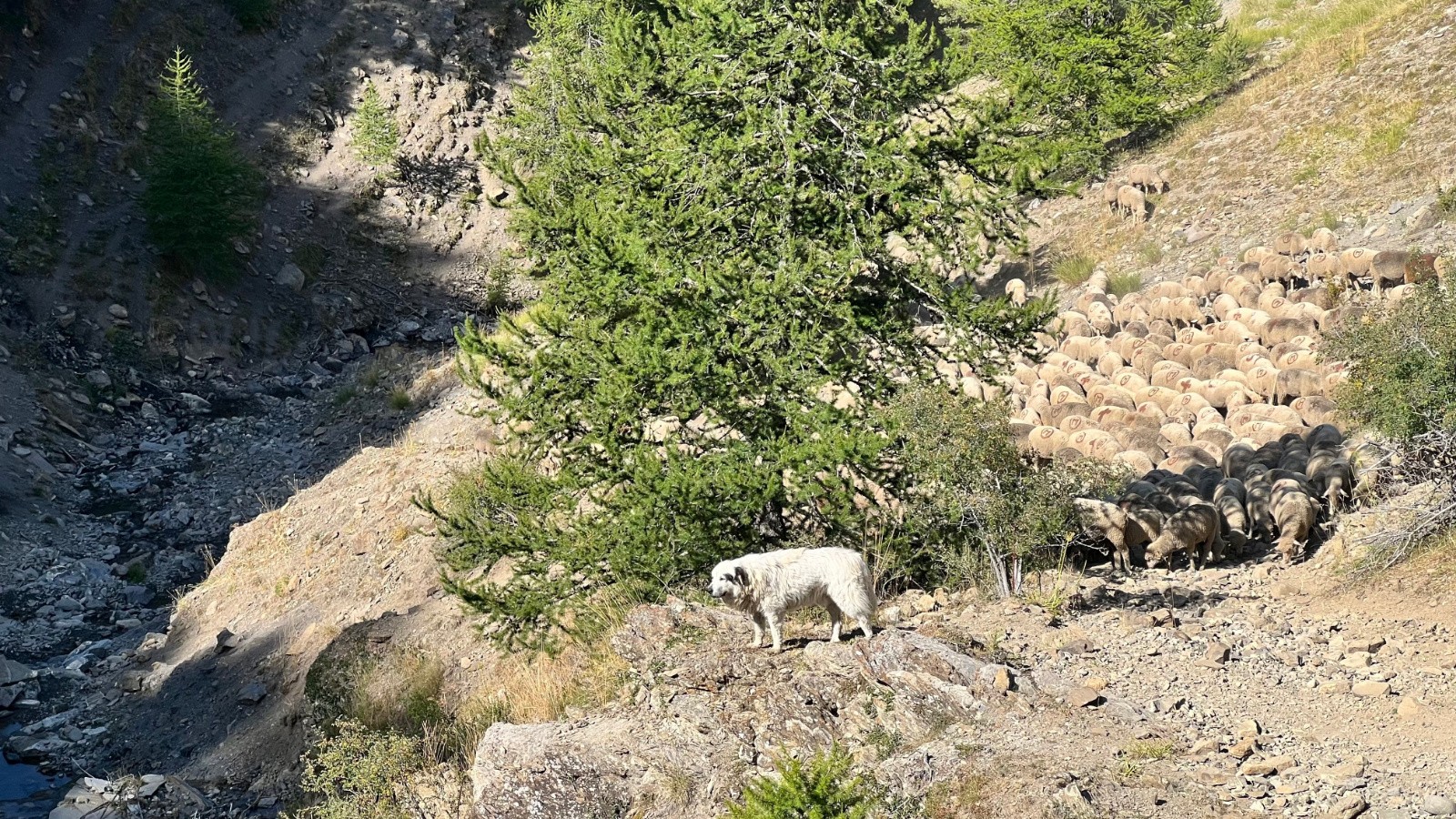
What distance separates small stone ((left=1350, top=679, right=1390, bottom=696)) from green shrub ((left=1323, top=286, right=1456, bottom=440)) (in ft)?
14.0

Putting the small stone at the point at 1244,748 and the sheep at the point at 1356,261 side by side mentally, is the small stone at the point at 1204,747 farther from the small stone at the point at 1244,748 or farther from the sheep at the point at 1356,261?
the sheep at the point at 1356,261

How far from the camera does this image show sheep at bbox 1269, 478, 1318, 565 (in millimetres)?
12992

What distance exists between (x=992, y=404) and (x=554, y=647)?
5.07 metres

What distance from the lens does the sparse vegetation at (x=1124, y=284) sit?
84.4ft

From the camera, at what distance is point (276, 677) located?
56.2 feet

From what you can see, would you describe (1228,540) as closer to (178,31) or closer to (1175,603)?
(1175,603)

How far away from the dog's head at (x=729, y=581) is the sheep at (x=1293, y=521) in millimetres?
6824

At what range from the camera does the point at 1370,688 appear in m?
8.38

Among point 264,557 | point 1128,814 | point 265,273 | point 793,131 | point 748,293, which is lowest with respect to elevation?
point 1128,814

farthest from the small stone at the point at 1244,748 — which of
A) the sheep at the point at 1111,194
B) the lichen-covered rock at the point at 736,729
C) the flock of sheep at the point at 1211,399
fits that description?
the sheep at the point at 1111,194

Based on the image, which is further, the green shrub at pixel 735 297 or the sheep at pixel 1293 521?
the sheep at pixel 1293 521

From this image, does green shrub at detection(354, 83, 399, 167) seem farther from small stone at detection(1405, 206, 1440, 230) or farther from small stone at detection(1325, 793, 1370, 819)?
small stone at detection(1325, 793, 1370, 819)

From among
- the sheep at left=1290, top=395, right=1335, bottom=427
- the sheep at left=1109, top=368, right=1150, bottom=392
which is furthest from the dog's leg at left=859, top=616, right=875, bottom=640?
the sheep at left=1109, top=368, right=1150, bottom=392

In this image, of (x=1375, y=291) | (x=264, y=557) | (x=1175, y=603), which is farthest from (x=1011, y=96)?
(x=264, y=557)
